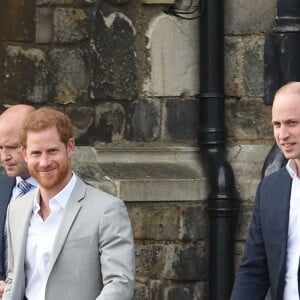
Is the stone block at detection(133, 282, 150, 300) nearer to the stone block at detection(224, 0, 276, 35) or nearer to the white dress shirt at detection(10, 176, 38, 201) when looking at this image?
the stone block at detection(224, 0, 276, 35)

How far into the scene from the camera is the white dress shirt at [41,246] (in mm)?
4730

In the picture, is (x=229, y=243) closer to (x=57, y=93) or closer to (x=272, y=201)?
(x=57, y=93)

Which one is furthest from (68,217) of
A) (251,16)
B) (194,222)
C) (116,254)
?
(251,16)

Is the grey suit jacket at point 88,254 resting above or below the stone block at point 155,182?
below

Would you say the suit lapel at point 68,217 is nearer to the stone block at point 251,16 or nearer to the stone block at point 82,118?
the stone block at point 82,118

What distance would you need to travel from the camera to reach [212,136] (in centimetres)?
770

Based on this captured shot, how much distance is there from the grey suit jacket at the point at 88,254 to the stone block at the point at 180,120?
2.99 m

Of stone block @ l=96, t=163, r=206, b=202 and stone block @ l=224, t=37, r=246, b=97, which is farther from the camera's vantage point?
stone block @ l=224, t=37, r=246, b=97

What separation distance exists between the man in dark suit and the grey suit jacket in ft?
2.33

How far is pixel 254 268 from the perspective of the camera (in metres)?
5.13

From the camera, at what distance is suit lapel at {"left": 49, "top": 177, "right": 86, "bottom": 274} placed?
4.69m

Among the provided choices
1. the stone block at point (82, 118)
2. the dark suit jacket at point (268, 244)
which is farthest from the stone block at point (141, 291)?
the dark suit jacket at point (268, 244)

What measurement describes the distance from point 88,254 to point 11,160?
3.01 ft

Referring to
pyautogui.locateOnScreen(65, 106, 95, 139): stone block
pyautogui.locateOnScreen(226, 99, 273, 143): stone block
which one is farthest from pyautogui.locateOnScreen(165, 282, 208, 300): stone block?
pyautogui.locateOnScreen(65, 106, 95, 139): stone block
